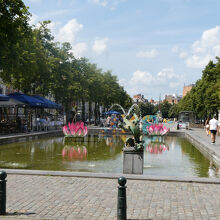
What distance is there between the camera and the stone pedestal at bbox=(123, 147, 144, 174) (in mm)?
11289

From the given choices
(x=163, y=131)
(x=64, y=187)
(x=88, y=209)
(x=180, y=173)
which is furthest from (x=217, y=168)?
(x=163, y=131)

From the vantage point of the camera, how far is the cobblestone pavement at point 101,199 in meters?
6.77

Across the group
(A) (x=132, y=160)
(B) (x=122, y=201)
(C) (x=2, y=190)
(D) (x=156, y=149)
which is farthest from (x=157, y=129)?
(C) (x=2, y=190)

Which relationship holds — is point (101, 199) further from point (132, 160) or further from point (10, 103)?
point (10, 103)

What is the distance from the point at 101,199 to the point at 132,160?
11.9ft

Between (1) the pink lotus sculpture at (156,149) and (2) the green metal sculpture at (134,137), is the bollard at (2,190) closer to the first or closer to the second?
(2) the green metal sculpture at (134,137)

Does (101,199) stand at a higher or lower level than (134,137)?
lower

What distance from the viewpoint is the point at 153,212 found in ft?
22.7

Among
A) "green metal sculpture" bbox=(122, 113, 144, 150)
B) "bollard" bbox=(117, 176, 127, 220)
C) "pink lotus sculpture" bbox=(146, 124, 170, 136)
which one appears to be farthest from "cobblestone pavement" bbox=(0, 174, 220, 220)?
"pink lotus sculpture" bbox=(146, 124, 170, 136)

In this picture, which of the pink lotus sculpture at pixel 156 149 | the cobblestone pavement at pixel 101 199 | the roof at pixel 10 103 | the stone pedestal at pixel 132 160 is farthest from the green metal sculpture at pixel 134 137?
the roof at pixel 10 103

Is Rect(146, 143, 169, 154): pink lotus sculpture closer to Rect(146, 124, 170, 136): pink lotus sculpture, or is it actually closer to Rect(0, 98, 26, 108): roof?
Rect(146, 124, 170, 136): pink lotus sculpture

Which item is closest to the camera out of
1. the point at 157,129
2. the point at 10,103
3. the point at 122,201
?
the point at 122,201

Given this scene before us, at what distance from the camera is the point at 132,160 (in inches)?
446

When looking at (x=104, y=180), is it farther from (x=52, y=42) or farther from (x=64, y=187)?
(x=52, y=42)
